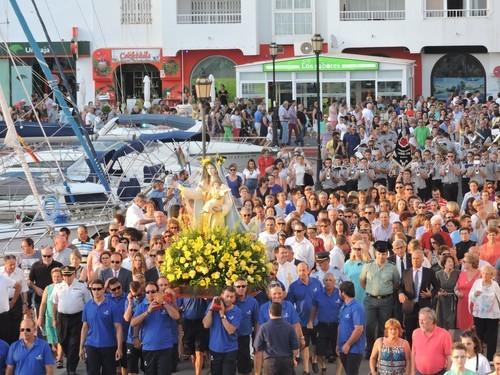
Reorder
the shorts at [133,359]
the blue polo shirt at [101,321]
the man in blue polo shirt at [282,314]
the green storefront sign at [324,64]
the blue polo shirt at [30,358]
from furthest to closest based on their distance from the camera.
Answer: the green storefront sign at [324,64] → the shorts at [133,359] → the blue polo shirt at [101,321] → the man in blue polo shirt at [282,314] → the blue polo shirt at [30,358]

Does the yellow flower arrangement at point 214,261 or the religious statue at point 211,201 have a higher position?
the religious statue at point 211,201

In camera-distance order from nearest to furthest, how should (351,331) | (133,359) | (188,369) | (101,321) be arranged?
(351,331) → (101,321) → (133,359) → (188,369)

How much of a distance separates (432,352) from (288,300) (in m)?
2.94

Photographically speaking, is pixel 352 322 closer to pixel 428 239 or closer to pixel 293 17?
pixel 428 239

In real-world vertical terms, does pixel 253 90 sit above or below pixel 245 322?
above

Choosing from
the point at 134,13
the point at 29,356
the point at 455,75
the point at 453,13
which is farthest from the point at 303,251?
the point at 134,13

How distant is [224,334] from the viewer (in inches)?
612

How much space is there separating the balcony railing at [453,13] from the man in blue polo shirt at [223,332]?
3764 centimetres

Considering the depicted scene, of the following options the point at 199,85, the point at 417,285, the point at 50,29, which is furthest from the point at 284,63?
the point at 417,285

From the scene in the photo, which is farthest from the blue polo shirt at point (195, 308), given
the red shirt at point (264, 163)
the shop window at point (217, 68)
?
the shop window at point (217, 68)

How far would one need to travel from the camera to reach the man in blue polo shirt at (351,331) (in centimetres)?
1569

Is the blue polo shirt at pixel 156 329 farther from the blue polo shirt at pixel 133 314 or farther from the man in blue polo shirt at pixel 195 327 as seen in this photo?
the man in blue polo shirt at pixel 195 327

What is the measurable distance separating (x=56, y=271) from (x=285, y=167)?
1314cm

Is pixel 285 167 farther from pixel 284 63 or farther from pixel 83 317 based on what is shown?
pixel 284 63
